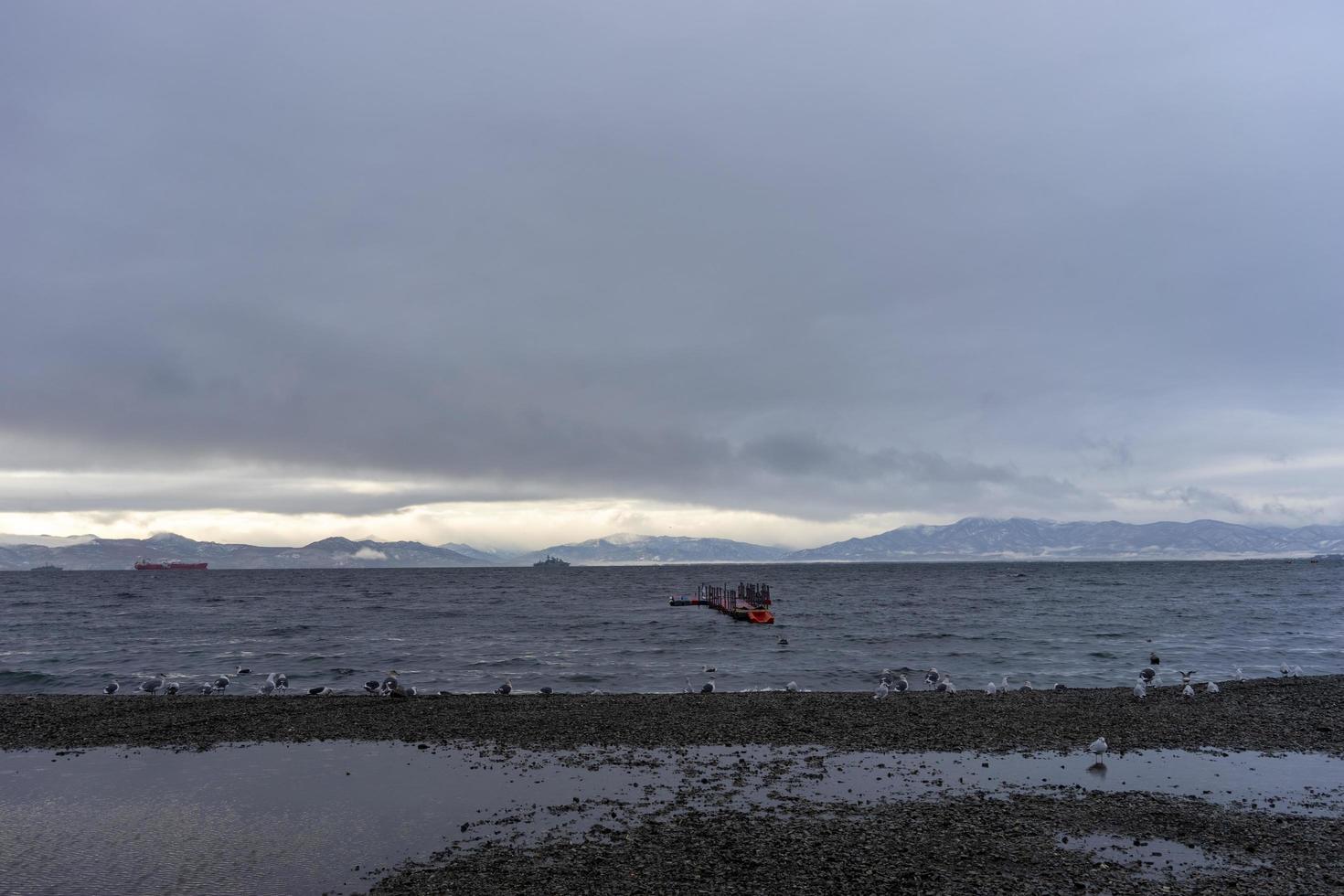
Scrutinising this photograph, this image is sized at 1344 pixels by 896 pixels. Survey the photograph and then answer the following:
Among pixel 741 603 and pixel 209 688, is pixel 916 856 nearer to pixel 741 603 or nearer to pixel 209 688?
pixel 209 688

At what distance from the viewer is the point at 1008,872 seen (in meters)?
10.6

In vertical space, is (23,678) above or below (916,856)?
below

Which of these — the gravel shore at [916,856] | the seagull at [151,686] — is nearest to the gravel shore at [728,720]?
the seagull at [151,686]

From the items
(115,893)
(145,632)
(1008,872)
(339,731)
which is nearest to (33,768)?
(339,731)

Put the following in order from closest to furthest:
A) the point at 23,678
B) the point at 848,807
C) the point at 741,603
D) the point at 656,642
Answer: the point at 848,807, the point at 23,678, the point at 656,642, the point at 741,603

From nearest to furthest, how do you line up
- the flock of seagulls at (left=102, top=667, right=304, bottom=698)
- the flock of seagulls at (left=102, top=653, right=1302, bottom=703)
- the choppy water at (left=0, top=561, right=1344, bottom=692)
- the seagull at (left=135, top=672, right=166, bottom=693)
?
1. the flock of seagulls at (left=102, top=653, right=1302, bottom=703)
2. the flock of seagulls at (left=102, top=667, right=304, bottom=698)
3. the seagull at (left=135, top=672, right=166, bottom=693)
4. the choppy water at (left=0, top=561, right=1344, bottom=692)

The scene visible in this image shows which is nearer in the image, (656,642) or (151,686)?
(151,686)

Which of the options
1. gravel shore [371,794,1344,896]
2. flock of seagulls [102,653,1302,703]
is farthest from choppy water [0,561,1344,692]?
gravel shore [371,794,1344,896]

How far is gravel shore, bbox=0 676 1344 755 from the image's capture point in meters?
18.6

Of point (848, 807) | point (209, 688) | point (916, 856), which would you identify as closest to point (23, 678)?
point (209, 688)

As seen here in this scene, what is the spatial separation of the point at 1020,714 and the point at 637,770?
1141 cm

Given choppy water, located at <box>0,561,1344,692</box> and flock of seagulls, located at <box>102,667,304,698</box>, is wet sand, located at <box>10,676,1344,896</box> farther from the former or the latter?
choppy water, located at <box>0,561,1344,692</box>

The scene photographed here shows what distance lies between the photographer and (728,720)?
Answer: 2098 cm

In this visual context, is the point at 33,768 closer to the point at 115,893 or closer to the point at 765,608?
the point at 115,893
